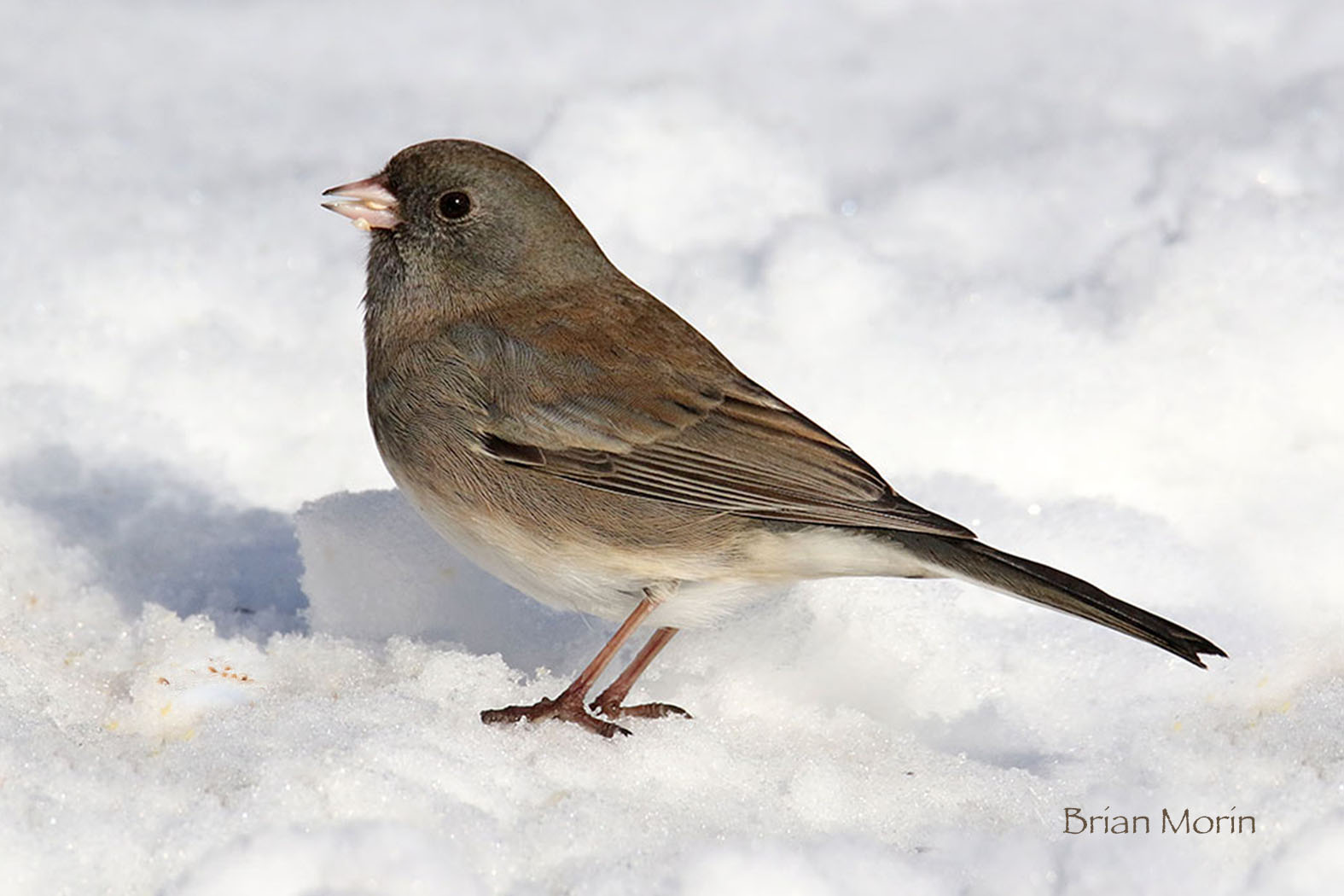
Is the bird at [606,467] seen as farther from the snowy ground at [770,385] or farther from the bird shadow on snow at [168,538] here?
the bird shadow on snow at [168,538]

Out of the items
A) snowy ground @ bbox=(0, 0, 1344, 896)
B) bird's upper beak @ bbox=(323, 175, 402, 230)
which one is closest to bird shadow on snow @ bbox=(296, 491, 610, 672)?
snowy ground @ bbox=(0, 0, 1344, 896)

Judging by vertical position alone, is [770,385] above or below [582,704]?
above

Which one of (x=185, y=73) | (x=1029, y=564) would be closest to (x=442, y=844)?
(x=1029, y=564)

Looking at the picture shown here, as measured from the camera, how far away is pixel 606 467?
10.9 ft

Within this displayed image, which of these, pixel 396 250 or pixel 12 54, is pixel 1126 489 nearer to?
pixel 396 250

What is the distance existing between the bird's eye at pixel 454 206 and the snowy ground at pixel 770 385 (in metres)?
0.81

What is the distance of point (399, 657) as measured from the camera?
3.45 m

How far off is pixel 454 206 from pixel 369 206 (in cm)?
19

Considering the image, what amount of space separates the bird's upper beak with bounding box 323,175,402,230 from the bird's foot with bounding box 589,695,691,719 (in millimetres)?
1180

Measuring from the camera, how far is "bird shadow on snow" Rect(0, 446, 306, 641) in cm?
401

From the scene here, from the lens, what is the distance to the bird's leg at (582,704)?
310 centimetres

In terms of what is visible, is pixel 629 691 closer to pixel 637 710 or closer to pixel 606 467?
pixel 637 710

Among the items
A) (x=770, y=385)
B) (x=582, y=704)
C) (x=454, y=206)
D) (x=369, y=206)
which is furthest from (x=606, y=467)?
(x=770, y=385)

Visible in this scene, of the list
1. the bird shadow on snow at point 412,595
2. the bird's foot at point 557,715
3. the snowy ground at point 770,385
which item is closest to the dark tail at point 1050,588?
the snowy ground at point 770,385
